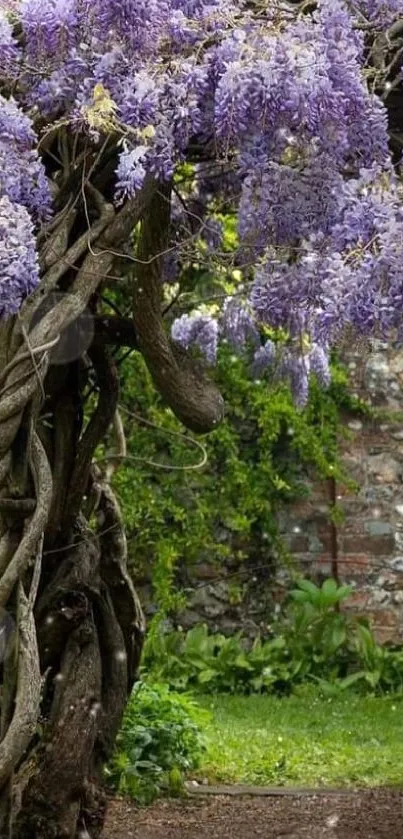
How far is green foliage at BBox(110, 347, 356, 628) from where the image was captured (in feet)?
26.3

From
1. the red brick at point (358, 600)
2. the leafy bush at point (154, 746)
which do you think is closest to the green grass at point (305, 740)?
the leafy bush at point (154, 746)

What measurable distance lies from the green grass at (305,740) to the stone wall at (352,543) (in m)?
0.88

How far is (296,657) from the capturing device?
7969 mm

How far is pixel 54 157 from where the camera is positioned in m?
3.13

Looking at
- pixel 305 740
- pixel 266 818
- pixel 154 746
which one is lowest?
pixel 305 740

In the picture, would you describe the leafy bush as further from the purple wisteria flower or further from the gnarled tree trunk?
the purple wisteria flower

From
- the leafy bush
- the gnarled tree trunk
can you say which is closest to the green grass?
the leafy bush

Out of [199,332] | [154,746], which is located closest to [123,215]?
[199,332]

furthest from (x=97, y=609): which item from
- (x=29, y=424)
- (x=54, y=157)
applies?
(x=54, y=157)

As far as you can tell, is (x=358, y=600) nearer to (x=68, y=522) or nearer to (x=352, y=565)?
(x=352, y=565)

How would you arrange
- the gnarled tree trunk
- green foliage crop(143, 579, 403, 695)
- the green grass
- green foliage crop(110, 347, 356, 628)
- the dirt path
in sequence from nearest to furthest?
1. the gnarled tree trunk
2. the dirt path
3. the green grass
4. green foliage crop(143, 579, 403, 695)
5. green foliage crop(110, 347, 356, 628)

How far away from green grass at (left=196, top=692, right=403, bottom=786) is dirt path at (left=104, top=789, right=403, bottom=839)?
0.46 metres

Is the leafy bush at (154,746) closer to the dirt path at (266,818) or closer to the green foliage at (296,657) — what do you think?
the dirt path at (266,818)

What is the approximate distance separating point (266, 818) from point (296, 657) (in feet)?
12.0
